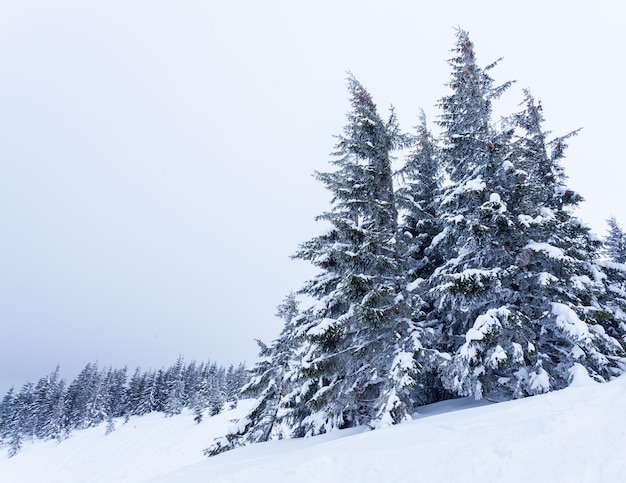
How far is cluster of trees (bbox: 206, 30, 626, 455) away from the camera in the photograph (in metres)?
9.09

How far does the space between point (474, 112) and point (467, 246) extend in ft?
18.1

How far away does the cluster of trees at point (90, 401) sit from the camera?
6648 centimetres

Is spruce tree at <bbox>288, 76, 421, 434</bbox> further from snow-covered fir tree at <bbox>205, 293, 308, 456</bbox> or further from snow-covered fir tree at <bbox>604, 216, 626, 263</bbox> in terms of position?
snow-covered fir tree at <bbox>604, 216, 626, 263</bbox>

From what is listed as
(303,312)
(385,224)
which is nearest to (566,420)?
(385,224)

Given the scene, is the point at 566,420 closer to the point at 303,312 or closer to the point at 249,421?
the point at 303,312

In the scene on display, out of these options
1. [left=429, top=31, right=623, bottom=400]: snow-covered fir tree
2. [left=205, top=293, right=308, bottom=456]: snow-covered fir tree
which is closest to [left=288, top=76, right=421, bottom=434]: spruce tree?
[left=429, top=31, right=623, bottom=400]: snow-covered fir tree

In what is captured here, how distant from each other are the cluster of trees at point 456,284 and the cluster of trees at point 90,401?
5940cm

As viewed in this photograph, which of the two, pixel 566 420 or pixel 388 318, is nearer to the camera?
pixel 566 420

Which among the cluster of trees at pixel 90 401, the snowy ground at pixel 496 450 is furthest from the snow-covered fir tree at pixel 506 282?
the cluster of trees at pixel 90 401

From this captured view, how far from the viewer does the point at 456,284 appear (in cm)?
930

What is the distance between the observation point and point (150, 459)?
121ft

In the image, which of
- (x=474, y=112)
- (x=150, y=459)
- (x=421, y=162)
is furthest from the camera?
(x=150, y=459)

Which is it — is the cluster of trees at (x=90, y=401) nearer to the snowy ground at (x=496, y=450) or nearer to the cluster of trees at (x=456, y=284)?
the cluster of trees at (x=456, y=284)

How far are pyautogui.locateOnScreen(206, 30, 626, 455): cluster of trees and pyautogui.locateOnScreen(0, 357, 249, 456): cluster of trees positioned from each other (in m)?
59.4
